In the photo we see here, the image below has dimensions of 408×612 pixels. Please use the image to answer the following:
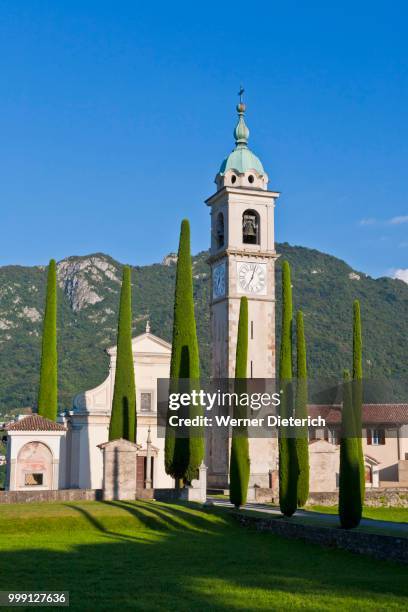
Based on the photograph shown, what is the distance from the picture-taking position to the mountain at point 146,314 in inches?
3807

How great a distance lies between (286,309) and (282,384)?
3.70m

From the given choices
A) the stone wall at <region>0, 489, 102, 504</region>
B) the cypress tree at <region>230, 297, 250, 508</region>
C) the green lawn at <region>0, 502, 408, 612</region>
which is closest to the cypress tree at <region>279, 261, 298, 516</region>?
the green lawn at <region>0, 502, 408, 612</region>

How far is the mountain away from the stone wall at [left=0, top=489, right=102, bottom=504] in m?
48.7

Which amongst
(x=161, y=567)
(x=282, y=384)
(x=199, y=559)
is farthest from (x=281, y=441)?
(x=161, y=567)

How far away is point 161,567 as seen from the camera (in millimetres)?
18656

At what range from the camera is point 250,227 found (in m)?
48.0

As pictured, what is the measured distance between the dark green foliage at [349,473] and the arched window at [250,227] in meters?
24.1

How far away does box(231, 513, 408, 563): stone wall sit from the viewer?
20062mm

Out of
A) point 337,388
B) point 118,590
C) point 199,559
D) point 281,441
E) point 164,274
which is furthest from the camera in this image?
point 164,274

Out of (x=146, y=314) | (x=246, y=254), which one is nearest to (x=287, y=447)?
(x=246, y=254)

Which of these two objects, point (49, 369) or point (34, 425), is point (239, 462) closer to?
point (34, 425)

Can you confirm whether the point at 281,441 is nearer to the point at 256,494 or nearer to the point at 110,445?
the point at 110,445

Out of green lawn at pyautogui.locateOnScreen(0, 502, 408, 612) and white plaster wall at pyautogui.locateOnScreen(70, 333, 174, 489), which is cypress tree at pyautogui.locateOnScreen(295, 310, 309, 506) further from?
white plaster wall at pyautogui.locateOnScreen(70, 333, 174, 489)

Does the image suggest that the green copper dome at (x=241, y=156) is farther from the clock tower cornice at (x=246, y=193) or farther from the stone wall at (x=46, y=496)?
the stone wall at (x=46, y=496)
